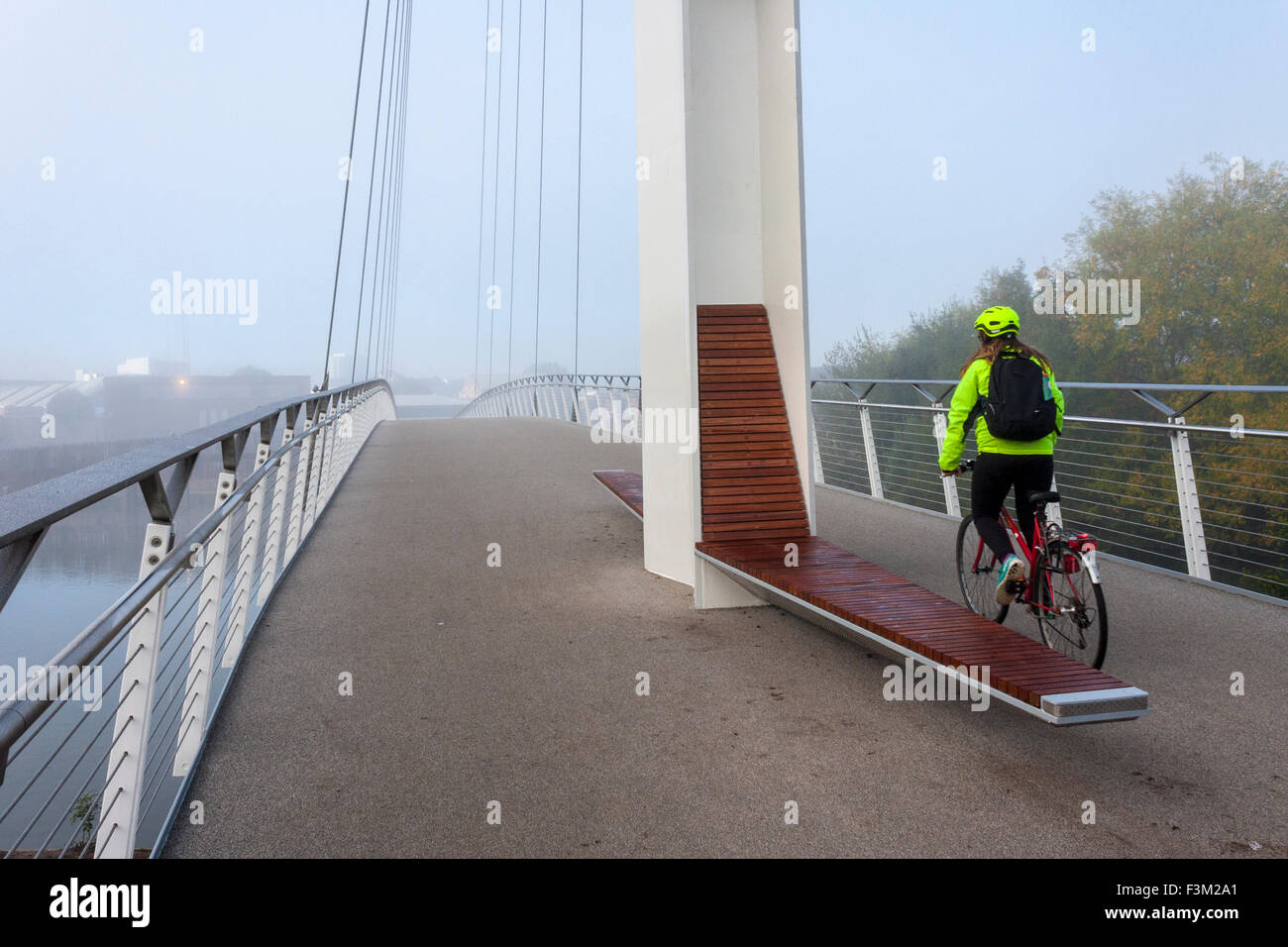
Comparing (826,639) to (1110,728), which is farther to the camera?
(826,639)

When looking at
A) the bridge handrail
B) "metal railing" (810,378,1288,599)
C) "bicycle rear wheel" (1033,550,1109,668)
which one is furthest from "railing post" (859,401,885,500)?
the bridge handrail

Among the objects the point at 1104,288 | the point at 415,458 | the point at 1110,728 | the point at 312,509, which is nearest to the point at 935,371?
the point at 1104,288

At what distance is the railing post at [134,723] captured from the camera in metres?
2.61

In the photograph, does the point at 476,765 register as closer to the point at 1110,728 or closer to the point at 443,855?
the point at 443,855

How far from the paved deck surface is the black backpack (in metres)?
1.12

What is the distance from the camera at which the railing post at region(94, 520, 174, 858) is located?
2.61m

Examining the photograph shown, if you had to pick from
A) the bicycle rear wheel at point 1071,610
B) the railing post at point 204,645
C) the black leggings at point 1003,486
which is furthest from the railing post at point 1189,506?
the railing post at point 204,645

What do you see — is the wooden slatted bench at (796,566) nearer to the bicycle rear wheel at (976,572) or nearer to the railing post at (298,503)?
the bicycle rear wheel at (976,572)

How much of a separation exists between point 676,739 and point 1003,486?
82.9 inches

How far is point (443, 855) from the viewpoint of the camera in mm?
2926

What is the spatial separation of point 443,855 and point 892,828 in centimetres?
127

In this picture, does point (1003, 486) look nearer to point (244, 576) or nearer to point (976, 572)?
point (976, 572)

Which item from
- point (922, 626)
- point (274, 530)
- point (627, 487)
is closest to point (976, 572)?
point (922, 626)

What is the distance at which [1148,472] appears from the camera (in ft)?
62.3
